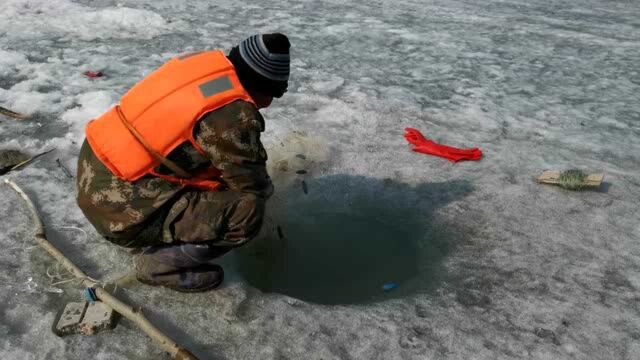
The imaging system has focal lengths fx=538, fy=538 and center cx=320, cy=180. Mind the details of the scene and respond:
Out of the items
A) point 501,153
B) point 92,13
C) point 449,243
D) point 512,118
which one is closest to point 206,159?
point 449,243

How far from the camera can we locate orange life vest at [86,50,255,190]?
2.26 metres

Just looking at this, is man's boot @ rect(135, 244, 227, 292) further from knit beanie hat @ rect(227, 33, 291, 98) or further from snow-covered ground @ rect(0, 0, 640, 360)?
knit beanie hat @ rect(227, 33, 291, 98)

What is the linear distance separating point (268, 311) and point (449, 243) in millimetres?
1249

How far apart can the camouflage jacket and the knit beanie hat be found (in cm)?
16

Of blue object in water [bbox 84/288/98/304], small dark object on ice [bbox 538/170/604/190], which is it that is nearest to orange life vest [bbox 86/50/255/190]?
blue object in water [bbox 84/288/98/304]

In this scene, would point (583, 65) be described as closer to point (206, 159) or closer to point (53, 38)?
point (206, 159)

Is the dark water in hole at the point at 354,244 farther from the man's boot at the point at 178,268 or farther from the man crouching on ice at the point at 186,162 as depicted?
the man crouching on ice at the point at 186,162

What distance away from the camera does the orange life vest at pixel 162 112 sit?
2260mm

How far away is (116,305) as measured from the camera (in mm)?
2432

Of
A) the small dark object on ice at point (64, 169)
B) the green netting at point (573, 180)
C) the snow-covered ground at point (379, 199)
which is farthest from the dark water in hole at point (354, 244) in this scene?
the small dark object on ice at point (64, 169)

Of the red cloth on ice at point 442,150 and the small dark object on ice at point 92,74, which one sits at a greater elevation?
the red cloth on ice at point 442,150

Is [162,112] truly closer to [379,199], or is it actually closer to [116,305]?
[116,305]

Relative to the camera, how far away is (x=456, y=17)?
7637mm

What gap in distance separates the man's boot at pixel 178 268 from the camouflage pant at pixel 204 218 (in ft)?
0.23
